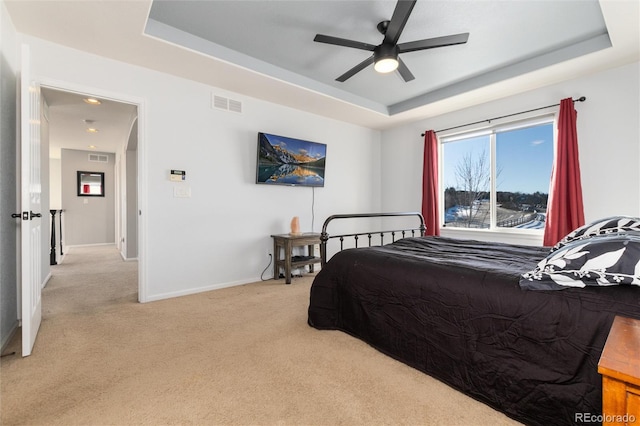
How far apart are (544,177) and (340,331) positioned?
3.21 m

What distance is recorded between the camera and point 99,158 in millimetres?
7504

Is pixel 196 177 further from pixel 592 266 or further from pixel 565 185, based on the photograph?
pixel 565 185

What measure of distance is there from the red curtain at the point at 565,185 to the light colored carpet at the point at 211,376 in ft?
8.76

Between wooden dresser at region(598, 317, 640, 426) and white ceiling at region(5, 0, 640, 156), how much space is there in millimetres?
2582

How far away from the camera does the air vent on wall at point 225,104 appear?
3.46 meters

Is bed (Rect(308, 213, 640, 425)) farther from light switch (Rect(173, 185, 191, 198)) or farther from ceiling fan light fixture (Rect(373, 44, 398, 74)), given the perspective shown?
light switch (Rect(173, 185, 191, 198))

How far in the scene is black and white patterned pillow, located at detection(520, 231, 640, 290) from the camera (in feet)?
3.68

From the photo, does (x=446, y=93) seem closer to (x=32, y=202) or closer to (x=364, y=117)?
(x=364, y=117)

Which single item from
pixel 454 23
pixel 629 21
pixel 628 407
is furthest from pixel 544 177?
pixel 628 407

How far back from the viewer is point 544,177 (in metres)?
3.53

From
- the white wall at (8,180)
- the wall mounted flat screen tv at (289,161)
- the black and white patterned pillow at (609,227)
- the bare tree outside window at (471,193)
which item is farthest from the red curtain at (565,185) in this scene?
the white wall at (8,180)

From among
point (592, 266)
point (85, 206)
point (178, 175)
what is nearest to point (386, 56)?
point (592, 266)

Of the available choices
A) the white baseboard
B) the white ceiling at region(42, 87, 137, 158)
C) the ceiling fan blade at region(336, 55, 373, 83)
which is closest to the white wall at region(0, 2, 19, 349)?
the white ceiling at region(42, 87, 137, 158)

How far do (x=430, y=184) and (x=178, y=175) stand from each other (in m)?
3.48
